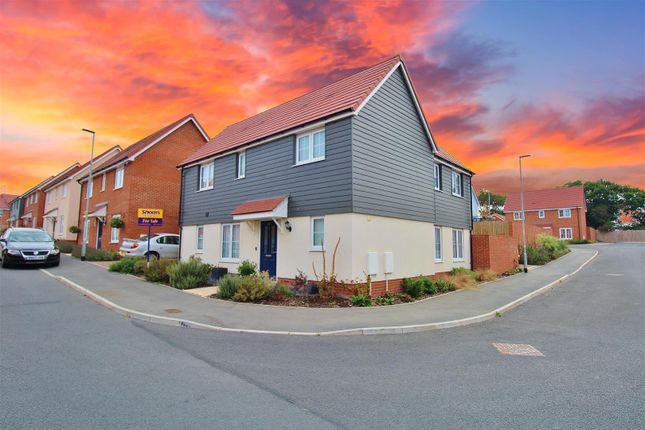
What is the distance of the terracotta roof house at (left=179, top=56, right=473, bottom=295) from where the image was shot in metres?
11.5

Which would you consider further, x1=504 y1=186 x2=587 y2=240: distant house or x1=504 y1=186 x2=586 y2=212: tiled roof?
x1=504 y1=186 x2=586 y2=212: tiled roof

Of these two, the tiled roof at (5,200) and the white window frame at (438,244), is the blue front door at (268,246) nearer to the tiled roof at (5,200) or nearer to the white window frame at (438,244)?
the white window frame at (438,244)

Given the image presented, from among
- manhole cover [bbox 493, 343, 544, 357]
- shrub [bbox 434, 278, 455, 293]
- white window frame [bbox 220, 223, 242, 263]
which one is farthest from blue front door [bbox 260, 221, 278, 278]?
manhole cover [bbox 493, 343, 544, 357]

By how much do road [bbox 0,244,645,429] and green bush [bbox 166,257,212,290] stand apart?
4.38 meters

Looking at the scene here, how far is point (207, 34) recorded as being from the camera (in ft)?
42.5

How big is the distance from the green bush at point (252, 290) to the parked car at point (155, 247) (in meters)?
10.5


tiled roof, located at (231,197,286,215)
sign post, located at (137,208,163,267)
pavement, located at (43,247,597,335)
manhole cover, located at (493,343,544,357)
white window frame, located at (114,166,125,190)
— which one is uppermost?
white window frame, located at (114,166,125,190)

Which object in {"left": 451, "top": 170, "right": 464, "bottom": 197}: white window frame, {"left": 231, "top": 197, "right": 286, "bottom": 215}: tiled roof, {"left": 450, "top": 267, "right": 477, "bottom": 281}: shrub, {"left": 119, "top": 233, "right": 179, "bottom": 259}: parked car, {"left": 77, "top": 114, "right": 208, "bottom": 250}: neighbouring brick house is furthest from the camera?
{"left": 77, "top": 114, "right": 208, "bottom": 250}: neighbouring brick house

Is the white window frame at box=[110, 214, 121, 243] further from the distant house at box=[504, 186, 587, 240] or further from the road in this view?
the distant house at box=[504, 186, 587, 240]

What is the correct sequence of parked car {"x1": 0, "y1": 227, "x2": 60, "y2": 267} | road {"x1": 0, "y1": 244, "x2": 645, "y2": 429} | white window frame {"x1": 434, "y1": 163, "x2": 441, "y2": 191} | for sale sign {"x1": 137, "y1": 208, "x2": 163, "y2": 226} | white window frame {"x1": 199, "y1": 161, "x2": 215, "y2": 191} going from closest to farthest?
road {"x1": 0, "y1": 244, "x2": 645, "y2": 429} → for sale sign {"x1": 137, "y1": 208, "x2": 163, "y2": 226} → parked car {"x1": 0, "y1": 227, "x2": 60, "y2": 267} → white window frame {"x1": 434, "y1": 163, "x2": 441, "y2": 191} → white window frame {"x1": 199, "y1": 161, "x2": 215, "y2": 191}

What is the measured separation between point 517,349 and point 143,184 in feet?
78.4

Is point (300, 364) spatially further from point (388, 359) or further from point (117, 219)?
point (117, 219)

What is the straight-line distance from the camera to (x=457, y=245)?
59.6ft

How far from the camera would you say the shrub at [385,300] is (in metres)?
10.9
